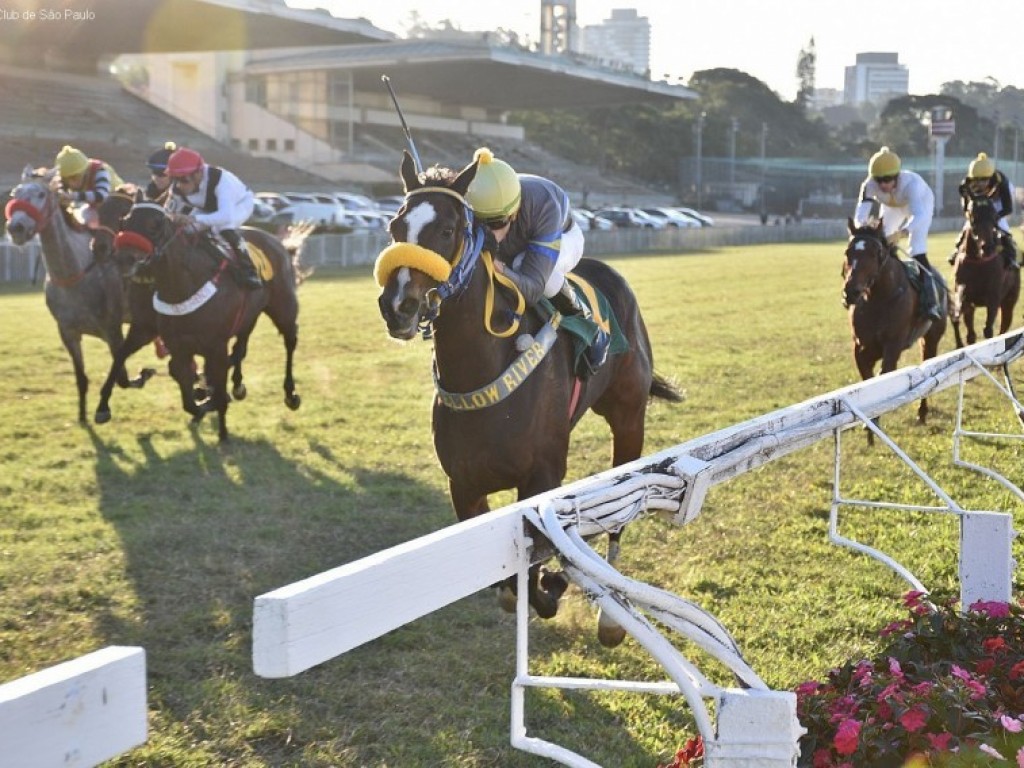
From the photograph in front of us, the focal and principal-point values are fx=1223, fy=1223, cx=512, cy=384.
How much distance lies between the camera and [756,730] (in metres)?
1.98

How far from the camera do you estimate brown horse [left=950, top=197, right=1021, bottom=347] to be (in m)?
11.5

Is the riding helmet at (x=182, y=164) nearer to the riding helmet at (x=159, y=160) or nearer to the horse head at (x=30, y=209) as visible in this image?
the riding helmet at (x=159, y=160)

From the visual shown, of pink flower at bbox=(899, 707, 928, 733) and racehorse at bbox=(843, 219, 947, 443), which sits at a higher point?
racehorse at bbox=(843, 219, 947, 443)

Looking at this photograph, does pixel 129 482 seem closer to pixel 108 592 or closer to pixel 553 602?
pixel 108 592

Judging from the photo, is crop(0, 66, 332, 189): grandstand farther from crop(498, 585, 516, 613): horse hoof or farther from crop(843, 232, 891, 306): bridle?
crop(498, 585, 516, 613): horse hoof

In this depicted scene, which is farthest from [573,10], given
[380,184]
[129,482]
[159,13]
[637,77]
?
[129,482]

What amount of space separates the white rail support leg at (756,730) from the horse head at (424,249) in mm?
1941

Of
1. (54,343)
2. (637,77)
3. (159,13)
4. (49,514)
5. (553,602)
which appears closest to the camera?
(553,602)

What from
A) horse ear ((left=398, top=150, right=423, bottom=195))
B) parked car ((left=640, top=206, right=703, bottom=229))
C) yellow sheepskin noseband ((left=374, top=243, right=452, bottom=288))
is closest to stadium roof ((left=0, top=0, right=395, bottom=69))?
→ parked car ((left=640, top=206, right=703, bottom=229))

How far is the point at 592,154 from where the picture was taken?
75.9m

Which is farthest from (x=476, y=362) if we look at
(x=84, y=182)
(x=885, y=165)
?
(x=84, y=182)

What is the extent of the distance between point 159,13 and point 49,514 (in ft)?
131

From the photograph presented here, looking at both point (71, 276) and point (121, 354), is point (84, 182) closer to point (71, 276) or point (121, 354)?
point (71, 276)

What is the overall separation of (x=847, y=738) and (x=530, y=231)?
272 cm
